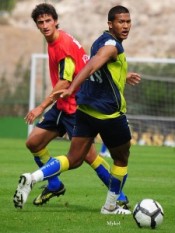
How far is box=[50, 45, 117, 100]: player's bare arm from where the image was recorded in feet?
33.3

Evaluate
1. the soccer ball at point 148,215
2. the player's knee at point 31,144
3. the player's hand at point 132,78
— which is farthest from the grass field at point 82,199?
the player's hand at point 132,78

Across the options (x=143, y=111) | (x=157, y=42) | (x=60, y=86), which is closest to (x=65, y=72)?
(x=60, y=86)

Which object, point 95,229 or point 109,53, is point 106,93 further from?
point 95,229

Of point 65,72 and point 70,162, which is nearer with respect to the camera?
point 70,162

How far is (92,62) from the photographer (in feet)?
33.6

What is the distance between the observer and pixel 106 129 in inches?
424

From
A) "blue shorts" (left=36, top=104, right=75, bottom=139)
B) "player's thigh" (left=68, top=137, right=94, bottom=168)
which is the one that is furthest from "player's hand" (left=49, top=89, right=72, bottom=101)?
"blue shorts" (left=36, top=104, right=75, bottom=139)

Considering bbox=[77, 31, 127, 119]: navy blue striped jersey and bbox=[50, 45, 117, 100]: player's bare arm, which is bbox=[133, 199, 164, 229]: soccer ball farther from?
bbox=[50, 45, 117, 100]: player's bare arm

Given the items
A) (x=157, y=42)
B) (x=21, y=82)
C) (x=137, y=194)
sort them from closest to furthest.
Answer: (x=137, y=194) → (x=21, y=82) → (x=157, y=42)

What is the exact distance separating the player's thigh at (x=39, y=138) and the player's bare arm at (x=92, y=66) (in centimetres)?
158

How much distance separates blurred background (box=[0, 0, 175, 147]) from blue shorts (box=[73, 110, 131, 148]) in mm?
14548

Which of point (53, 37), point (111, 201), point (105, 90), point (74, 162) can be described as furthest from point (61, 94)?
point (53, 37)

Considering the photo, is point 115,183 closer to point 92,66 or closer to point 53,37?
point 92,66

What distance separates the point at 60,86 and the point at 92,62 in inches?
51.0
